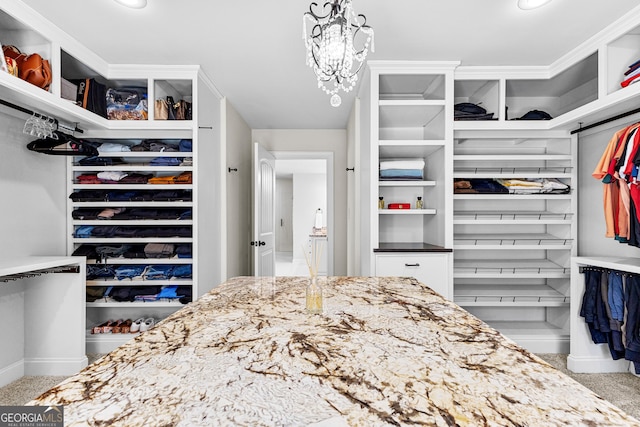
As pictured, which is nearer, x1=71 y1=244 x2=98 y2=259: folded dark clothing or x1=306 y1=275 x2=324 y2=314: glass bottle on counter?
x1=306 y1=275 x2=324 y2=314: glass bottle on counter

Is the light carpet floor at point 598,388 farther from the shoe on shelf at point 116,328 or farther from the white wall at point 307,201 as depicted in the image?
the white wall at point 307,201

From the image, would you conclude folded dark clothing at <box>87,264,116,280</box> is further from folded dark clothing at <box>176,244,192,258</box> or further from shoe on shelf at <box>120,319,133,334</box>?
folded dark clothing at <box>176,244,192,258</box>

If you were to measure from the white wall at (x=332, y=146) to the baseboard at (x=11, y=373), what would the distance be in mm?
3556

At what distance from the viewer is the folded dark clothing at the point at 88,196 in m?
2.87

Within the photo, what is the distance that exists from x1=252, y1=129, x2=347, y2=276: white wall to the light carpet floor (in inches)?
120

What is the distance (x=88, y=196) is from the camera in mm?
2883

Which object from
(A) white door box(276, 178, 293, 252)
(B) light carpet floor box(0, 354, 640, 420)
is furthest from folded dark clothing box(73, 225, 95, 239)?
(A) white door box(276, 178, 293, 252)

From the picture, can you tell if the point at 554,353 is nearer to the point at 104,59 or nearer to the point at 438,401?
the point at 438,401

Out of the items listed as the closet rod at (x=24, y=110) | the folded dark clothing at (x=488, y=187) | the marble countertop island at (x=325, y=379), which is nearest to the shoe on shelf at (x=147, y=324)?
the closet rod at (x=24, y=110)

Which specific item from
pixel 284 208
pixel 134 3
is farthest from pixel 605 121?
pixel 284 208

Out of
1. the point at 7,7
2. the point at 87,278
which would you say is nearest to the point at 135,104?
the point at 7,7

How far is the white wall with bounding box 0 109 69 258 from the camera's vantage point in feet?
7.84

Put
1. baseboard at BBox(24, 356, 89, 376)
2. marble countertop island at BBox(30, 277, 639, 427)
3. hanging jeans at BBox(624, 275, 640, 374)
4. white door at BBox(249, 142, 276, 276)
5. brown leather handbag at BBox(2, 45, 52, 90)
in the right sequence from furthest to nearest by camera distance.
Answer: white door at BBox(249, 142, 276, 276), baseboard at BBox(24, 356, 89, 376), hanging jeans at BBox(624, 275, 640, 374), brown leather handbag at BBox(2, 45, 52, 90), marble countertop island at BBox(30, 277, 639, 427)

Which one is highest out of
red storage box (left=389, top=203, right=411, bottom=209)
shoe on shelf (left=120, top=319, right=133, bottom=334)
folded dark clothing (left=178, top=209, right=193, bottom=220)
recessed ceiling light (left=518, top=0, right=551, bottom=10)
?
A: recessed ceiling light (left=518, top=0, right=551, bottom=10)
